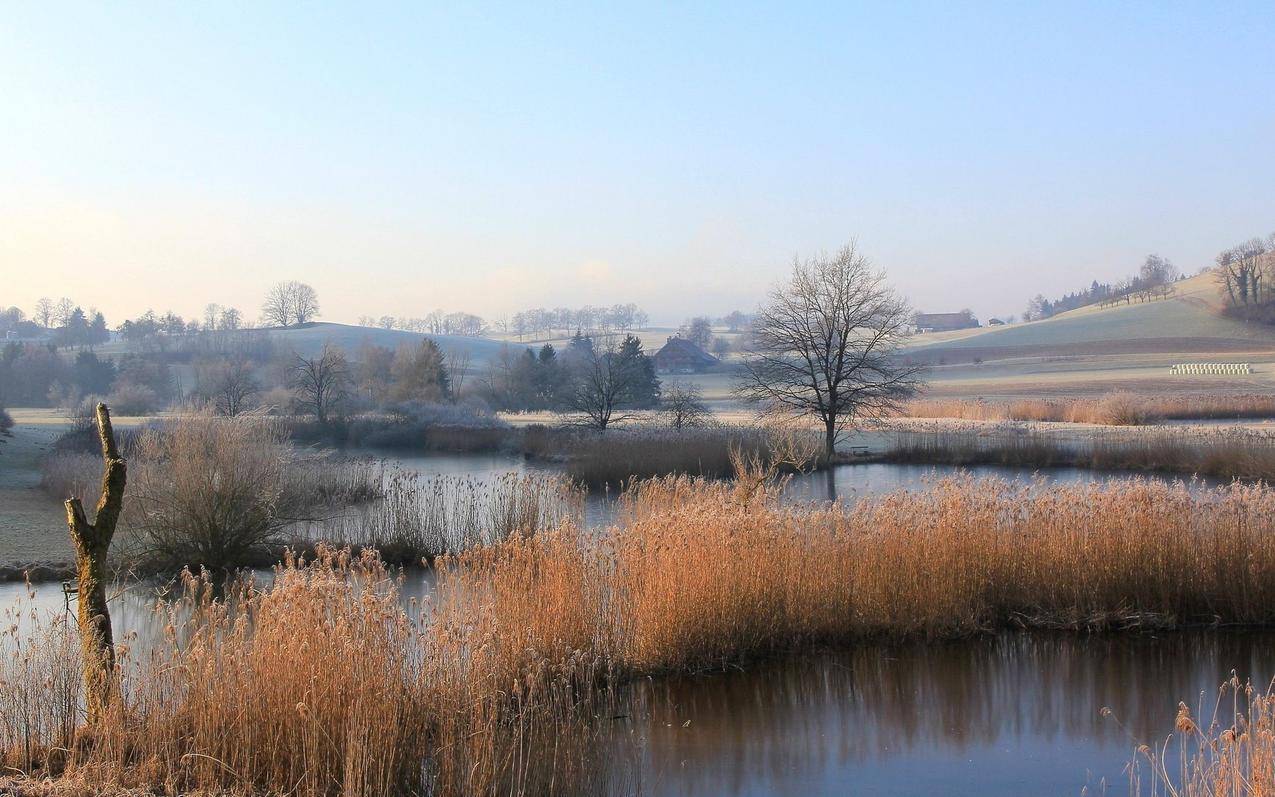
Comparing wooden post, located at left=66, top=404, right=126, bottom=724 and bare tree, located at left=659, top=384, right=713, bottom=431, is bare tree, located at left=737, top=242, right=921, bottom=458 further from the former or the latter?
wooden post, located at left=66, top=404, right=126, bottom=724

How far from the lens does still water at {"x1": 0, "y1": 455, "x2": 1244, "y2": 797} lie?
Answer: 7.29 m

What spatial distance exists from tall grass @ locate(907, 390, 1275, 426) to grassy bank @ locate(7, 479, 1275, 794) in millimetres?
30495

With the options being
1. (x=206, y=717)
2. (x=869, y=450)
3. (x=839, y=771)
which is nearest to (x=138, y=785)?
(x=206, y=717)

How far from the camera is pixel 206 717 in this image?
6.05m

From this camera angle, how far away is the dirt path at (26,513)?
15888mm

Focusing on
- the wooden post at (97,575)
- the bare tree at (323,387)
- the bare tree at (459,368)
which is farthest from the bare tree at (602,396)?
the wooden post at (97,575)

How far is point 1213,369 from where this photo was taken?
61.8m

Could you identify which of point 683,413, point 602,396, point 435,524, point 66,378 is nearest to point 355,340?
point 66,378

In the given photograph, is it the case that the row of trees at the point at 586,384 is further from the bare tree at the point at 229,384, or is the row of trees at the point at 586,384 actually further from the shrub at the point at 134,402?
the shrub at the point at 134,402

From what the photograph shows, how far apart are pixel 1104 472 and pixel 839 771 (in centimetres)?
2190

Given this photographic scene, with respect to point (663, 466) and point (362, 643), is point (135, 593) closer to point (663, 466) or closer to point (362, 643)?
point (362, 643)

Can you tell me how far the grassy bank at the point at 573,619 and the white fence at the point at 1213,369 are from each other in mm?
55028

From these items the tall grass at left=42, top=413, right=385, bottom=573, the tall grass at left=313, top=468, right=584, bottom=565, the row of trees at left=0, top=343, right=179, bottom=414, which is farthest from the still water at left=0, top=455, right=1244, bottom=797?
the row of trees at left=0, top=343, right=179, bottom=414

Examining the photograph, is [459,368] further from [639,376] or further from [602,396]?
[602,396]
